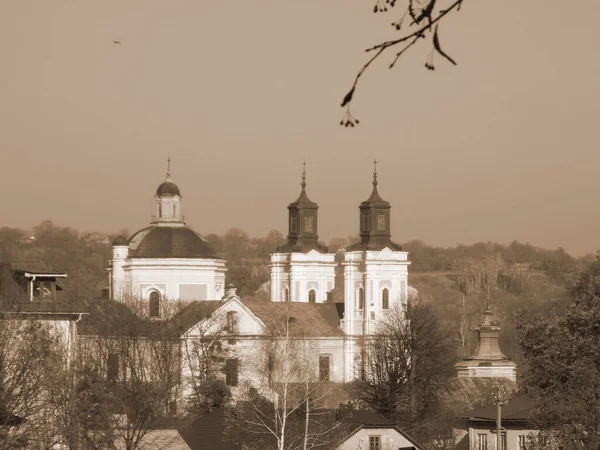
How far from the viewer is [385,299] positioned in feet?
395

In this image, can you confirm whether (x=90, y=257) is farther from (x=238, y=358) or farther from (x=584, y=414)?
(x=584, y=414)

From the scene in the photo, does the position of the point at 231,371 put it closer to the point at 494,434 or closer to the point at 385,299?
the point at 385,299

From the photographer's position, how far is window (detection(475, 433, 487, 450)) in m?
63.5

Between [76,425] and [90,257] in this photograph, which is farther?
[90,257]

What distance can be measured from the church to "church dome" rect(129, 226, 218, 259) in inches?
2.4

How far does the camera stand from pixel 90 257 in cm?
18988

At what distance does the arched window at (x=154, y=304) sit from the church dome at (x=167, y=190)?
8.73 metres

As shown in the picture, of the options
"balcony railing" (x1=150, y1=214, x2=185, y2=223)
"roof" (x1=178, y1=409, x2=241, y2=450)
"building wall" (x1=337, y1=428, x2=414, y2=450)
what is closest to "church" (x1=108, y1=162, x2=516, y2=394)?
"balcony railing" (x1=150, y1=214, x2=185, y2=223)

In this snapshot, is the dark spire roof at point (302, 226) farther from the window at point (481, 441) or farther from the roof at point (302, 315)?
the window at point (481, 441)

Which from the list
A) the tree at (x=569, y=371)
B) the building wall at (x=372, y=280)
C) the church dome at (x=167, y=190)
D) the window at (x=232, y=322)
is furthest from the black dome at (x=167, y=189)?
the tree at (x=569, y=371)

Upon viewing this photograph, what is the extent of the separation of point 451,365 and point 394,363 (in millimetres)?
12134

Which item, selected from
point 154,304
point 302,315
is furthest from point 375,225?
point 154,304

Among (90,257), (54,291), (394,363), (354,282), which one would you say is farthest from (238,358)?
(90,257)

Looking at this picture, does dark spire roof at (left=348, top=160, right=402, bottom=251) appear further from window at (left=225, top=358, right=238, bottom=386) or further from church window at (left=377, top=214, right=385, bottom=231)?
window at (left=225, top=358, right=238, bottom=386)
